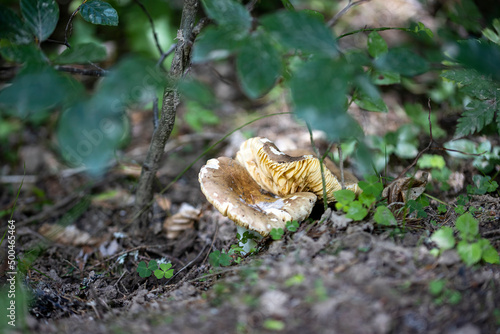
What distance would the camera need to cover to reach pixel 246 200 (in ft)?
10.0

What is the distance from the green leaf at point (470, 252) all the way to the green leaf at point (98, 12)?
9.51 ft

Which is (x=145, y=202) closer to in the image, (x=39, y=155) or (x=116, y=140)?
(x=116, y=140)

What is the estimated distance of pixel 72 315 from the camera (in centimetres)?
249

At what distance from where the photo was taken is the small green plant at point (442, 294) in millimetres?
1935

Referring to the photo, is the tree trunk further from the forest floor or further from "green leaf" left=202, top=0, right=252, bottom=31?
"green leaf" left=202, top=0, right=252, bottom=31

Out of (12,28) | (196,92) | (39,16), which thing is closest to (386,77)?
(196,92)

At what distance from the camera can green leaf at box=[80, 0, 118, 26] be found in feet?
8.56

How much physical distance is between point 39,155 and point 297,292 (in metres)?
5.51

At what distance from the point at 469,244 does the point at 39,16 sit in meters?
3.15

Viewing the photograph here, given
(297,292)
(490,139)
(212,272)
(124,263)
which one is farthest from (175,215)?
(490,139)

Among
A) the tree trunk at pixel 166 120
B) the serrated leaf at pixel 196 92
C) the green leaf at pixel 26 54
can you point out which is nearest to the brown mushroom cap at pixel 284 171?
the tree trunk at pixel 166 120

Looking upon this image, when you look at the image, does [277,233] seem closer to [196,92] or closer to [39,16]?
[196,92]

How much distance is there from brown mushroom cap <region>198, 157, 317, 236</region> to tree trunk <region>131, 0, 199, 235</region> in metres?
0.61

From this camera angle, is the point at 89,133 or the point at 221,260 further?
the point at 221,260
